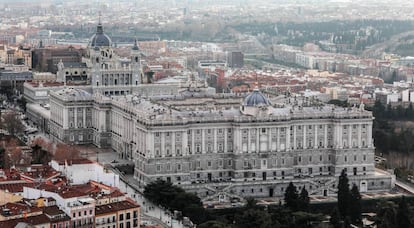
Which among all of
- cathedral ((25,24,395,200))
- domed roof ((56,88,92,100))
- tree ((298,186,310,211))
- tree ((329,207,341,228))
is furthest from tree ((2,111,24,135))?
tree ((329,207,341,228))

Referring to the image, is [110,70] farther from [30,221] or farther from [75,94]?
[30,221]

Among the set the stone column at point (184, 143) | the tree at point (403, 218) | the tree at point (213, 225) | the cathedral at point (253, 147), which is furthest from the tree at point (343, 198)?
the stone column at point (184, 143)

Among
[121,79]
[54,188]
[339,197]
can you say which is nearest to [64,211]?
[54,188]

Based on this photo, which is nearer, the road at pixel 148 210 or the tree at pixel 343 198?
the road at pixel 148 210

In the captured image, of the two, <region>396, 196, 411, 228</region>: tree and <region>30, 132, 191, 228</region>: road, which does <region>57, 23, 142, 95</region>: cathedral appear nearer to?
<region>30, 132, 191, 228</region>: road

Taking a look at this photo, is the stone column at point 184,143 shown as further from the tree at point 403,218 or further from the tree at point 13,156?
the tree at point 403,218

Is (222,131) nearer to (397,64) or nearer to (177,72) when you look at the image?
(177,72)

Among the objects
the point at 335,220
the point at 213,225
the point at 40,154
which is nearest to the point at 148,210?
the point at 213,225

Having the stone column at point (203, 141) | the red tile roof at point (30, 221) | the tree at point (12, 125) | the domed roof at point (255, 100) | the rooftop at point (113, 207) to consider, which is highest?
the domed roof at point (255, 100)
